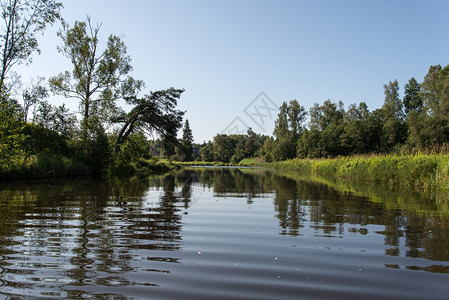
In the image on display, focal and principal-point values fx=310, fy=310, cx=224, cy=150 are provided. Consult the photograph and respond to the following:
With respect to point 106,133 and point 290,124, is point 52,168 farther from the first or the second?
point 290,124

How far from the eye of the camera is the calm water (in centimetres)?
314

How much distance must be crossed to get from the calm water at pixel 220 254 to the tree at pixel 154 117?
2445 centimetres

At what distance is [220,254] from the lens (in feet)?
14.4

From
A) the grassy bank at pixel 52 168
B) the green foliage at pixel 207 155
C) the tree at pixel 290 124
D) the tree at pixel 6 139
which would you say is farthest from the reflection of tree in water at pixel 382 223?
the green foliage at pixel 207 155

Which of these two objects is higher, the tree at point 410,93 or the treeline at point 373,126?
the tree at point 410,93

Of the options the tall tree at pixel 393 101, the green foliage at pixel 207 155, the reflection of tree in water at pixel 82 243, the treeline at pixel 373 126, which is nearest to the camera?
the reflection of tree in water at pixel 82 243

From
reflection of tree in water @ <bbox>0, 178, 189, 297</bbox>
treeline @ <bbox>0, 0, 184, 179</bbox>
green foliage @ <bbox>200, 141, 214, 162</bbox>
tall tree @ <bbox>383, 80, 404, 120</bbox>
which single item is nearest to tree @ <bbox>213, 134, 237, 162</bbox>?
green foliage @ <bbox>200, 141, 214, 162</bbox>

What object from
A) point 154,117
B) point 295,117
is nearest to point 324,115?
point 295,117

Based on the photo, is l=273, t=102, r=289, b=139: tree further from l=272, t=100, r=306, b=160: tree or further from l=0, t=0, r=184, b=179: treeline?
l=0, t=0, r=184, b=179: treeline

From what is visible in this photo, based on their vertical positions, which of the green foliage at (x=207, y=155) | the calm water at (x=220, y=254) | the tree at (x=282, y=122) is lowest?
the calm water at (x=220, y=254)

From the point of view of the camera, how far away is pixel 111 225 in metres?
6.13

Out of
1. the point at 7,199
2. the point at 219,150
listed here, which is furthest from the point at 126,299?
the point at 219,150

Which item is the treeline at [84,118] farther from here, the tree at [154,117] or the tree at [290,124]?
the tree at [290,124]

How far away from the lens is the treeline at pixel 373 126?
1838 inches
